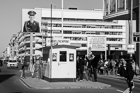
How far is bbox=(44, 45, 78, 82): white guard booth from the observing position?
2025 cm

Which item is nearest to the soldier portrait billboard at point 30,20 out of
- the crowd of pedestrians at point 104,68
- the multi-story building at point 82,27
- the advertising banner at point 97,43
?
the crowd of pedestrians at point 104,68

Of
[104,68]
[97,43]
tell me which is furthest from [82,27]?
[104,68]

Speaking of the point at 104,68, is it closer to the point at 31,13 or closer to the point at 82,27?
the point at 31,13

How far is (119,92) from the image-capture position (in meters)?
15.4

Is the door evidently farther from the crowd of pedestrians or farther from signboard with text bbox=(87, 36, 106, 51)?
signboard with text bbox=(87, 36, 106, 51)

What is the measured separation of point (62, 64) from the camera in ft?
66.6

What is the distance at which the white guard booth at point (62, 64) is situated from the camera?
20.2 m

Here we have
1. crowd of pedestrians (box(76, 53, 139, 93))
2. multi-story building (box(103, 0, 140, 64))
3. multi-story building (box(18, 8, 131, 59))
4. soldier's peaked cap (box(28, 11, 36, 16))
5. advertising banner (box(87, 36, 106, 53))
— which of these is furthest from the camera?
multi-story building (box(18, 8, 131, 59))

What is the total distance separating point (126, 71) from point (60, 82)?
7962 millimetres

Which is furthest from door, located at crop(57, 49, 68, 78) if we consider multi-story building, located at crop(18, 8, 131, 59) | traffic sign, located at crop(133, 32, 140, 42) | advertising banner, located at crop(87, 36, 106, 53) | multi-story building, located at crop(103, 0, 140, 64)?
multi-story building, located at crop(18, 8, 131, 59)

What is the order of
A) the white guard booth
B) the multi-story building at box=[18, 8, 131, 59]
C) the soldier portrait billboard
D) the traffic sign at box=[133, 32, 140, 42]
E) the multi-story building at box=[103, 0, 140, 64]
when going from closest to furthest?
the white guard booth → the traffic sign at box=[133, 32, 140, 42] → the soldier portrait billboard → the multi-story building at box=[103, 0, 140, 64] → the multi-story building at box=[18, 8, 131, 59]

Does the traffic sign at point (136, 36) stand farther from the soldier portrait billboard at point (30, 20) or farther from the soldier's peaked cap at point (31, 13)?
the soldier's peaked cap at point (31, 13)

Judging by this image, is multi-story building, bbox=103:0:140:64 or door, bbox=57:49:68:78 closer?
door, bbox=57:49:68:78

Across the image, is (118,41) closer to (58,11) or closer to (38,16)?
(58,11)
